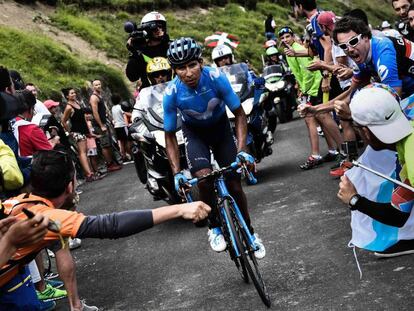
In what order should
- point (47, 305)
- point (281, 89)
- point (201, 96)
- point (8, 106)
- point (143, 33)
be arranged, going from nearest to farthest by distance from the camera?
point (8, 106), point (47, 305), point (201, 96), point (143, 33), point (281, 89)

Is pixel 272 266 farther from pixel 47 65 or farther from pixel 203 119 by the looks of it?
pixel 47 65

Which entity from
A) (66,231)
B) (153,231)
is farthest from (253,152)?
(66,231)

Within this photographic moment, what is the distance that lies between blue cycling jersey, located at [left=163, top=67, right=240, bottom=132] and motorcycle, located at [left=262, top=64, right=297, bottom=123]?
11.4 meters

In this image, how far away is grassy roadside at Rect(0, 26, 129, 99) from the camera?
21031 mm

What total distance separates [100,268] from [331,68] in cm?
326

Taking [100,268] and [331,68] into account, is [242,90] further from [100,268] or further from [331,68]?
[100,268]

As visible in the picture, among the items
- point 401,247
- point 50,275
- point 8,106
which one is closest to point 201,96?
point 401,247

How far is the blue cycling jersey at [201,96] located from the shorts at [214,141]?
0.22 meters

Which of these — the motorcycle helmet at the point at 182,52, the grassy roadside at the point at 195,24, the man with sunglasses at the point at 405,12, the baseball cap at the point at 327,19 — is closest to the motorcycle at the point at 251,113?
the baseball cap at the point at 327,19

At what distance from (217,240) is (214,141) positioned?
1.09 metres

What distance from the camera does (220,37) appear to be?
48.6 ft

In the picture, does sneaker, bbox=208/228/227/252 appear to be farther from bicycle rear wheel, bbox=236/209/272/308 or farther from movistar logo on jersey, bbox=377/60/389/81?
movistar logo on jersey, bbox=377/60/389/81

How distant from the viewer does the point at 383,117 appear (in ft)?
14.5

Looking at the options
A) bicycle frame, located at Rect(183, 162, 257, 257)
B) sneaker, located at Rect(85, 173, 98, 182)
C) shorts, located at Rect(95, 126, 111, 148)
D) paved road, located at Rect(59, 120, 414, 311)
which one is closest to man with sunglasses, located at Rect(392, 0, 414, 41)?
paved road, located at Rect(59, 120, 414, 311)
